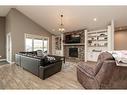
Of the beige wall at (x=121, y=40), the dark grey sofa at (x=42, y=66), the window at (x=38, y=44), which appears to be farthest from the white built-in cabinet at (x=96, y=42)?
the window at (x=38, y=44)

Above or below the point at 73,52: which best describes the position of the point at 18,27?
above

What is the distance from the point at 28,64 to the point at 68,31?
221 inches

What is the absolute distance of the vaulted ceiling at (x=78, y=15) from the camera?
5.95 m

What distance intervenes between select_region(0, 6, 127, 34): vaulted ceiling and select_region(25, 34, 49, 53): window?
4.23ft

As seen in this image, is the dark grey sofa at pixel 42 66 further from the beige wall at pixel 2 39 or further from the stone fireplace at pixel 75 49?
the beige wall at pixel 2 39

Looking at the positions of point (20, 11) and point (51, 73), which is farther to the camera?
point (20, 11)

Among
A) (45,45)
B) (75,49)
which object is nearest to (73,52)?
(75,49)

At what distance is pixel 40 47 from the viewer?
10.1 m

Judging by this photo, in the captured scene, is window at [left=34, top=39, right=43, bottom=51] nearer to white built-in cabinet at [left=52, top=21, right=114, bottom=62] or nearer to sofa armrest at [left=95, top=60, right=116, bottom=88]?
white built-in cabinet at [left=52, top=21, right=114, bottom=62]

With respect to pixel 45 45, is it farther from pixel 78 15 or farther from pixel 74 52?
pixel 78 15

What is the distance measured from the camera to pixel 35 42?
9516 millimetres

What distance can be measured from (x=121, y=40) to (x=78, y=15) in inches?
142
